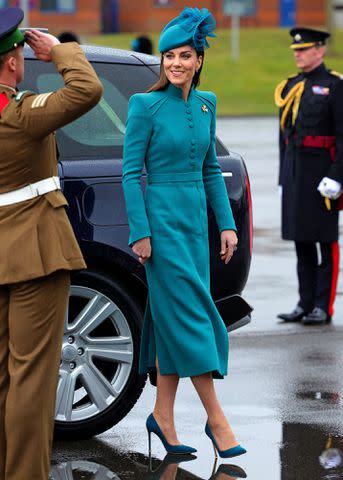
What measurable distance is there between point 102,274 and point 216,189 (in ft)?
2.26

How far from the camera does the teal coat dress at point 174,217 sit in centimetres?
594

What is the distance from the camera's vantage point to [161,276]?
19.6 ft

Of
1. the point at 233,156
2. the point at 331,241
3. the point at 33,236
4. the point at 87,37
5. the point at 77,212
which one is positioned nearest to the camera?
the point at 33,236

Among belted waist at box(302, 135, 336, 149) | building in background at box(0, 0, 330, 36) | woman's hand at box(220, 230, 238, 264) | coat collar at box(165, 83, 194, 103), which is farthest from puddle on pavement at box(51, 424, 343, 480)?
building in background at box(0, 0, 330, 36)

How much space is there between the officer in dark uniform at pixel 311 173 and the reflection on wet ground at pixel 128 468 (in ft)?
11.6

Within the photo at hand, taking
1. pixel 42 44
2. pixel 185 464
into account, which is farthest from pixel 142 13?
pixel 42 44

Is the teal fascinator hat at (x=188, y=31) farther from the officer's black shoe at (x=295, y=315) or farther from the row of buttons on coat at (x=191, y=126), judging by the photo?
the officer's black shoe at (x=295, y=315)

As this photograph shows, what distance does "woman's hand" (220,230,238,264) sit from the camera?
6.17 m

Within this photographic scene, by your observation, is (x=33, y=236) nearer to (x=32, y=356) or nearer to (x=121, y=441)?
(x=32, y=356)

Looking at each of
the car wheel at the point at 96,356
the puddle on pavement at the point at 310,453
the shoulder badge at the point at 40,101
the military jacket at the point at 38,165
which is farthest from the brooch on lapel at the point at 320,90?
the shoulder badge at the point at 40,101

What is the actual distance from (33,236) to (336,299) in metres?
5.77

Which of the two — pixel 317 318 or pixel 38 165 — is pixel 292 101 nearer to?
pixel 317 318

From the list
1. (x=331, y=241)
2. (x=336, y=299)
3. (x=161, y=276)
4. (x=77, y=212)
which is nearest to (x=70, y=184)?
(x=77, y=212)

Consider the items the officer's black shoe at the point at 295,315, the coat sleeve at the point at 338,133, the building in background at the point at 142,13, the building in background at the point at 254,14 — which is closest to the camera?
the coat sleeve at the point at 338,133
